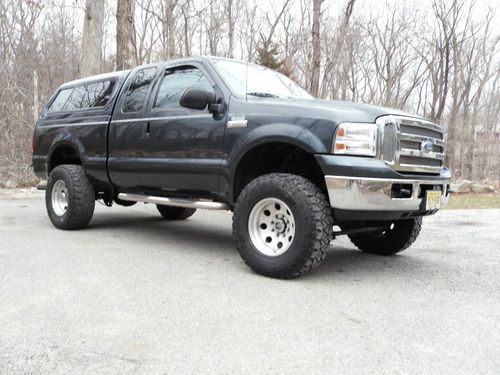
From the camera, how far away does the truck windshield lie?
4820 mm

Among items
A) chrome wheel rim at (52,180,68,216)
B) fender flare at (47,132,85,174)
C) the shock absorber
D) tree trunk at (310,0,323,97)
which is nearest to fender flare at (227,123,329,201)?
the shock absorber

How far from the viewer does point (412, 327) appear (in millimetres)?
2930

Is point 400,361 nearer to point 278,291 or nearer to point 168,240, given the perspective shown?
point 278,291

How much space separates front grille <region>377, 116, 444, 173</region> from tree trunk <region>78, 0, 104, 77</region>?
446 inches

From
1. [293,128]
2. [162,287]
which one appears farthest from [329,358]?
[293,128]

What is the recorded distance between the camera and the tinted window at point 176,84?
5090mm

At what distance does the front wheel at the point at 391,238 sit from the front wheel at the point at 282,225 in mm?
1250

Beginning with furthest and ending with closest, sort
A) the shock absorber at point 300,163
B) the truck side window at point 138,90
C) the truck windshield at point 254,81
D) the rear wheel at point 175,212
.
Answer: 1. the rear wheel at point 175,212
2. the truck side window at point 138,90
3. the truck windshield at point 254,81
4. the shock absorber at point 300,163

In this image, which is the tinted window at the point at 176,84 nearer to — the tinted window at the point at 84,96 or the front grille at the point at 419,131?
the tinted window at the point at 84,96

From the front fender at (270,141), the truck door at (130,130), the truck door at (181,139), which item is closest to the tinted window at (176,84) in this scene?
the truck door at (181,139)

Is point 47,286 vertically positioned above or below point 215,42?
below

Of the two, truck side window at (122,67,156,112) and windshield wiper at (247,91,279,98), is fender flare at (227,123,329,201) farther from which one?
truck side window at (122,67,156,112)

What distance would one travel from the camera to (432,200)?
13.6 ft

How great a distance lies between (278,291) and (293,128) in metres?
1.36
